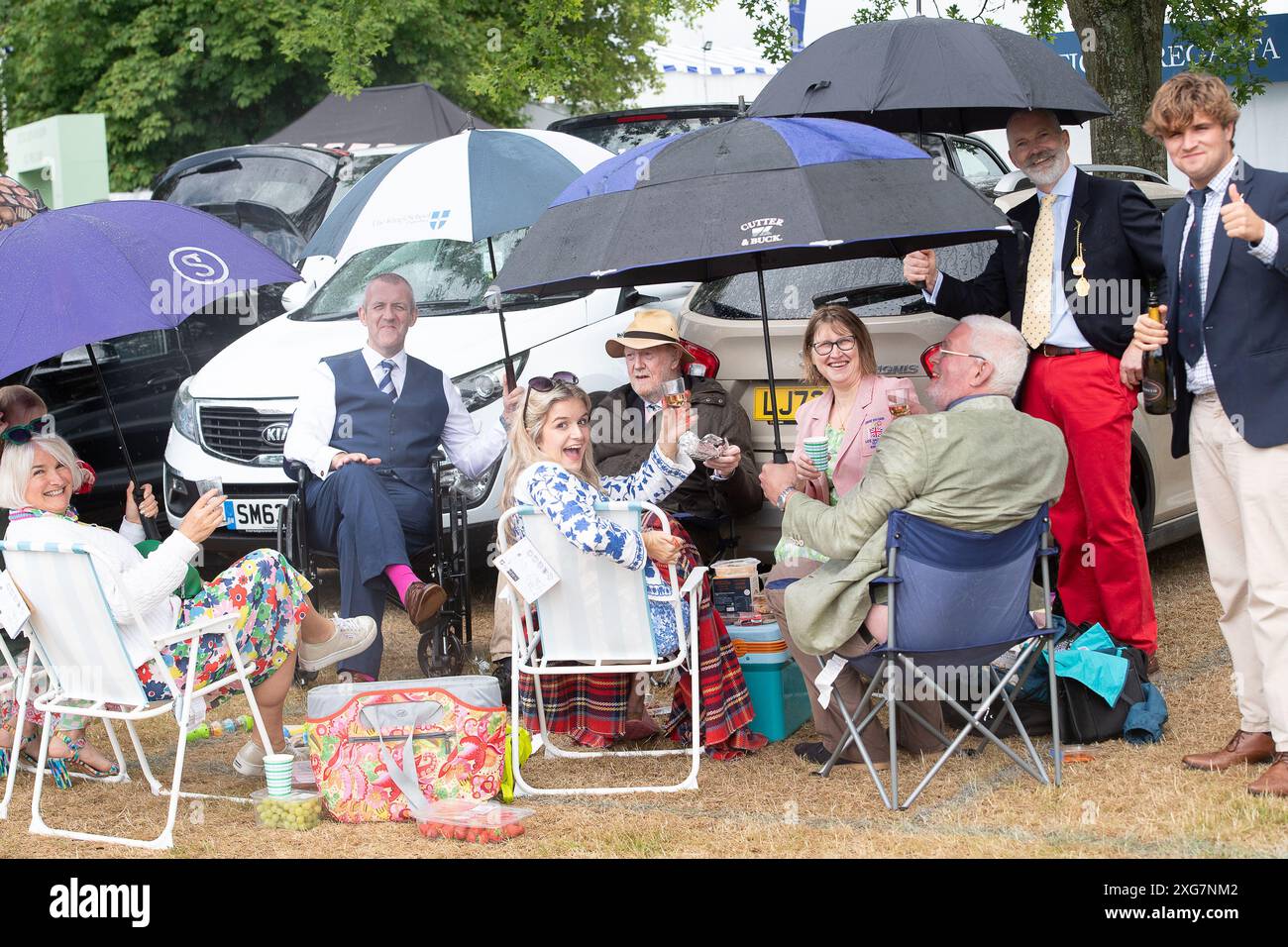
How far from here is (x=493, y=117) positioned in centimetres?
2344

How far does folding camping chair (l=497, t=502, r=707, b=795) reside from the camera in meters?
4.95

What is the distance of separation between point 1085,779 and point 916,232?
6.12 feet

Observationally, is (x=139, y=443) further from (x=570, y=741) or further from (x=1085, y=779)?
(x=1085, y=779)

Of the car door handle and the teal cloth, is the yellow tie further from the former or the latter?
the car door handle

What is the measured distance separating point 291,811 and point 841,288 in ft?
10.9

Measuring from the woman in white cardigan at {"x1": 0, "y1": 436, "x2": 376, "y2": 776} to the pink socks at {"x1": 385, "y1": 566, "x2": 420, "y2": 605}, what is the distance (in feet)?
2.17

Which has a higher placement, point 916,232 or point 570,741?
point 916,232

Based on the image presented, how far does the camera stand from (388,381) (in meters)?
6.57

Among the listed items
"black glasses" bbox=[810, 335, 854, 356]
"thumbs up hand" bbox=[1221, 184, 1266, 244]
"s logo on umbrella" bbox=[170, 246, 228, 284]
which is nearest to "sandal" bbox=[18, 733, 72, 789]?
"s logo on umbrella" bbox=[170, 246, 228, 284]

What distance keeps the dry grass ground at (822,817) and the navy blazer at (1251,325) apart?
1165 millimetres

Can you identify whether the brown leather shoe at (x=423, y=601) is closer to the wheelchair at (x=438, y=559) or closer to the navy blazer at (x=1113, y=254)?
the wheelchair at (x=438, y=559)
